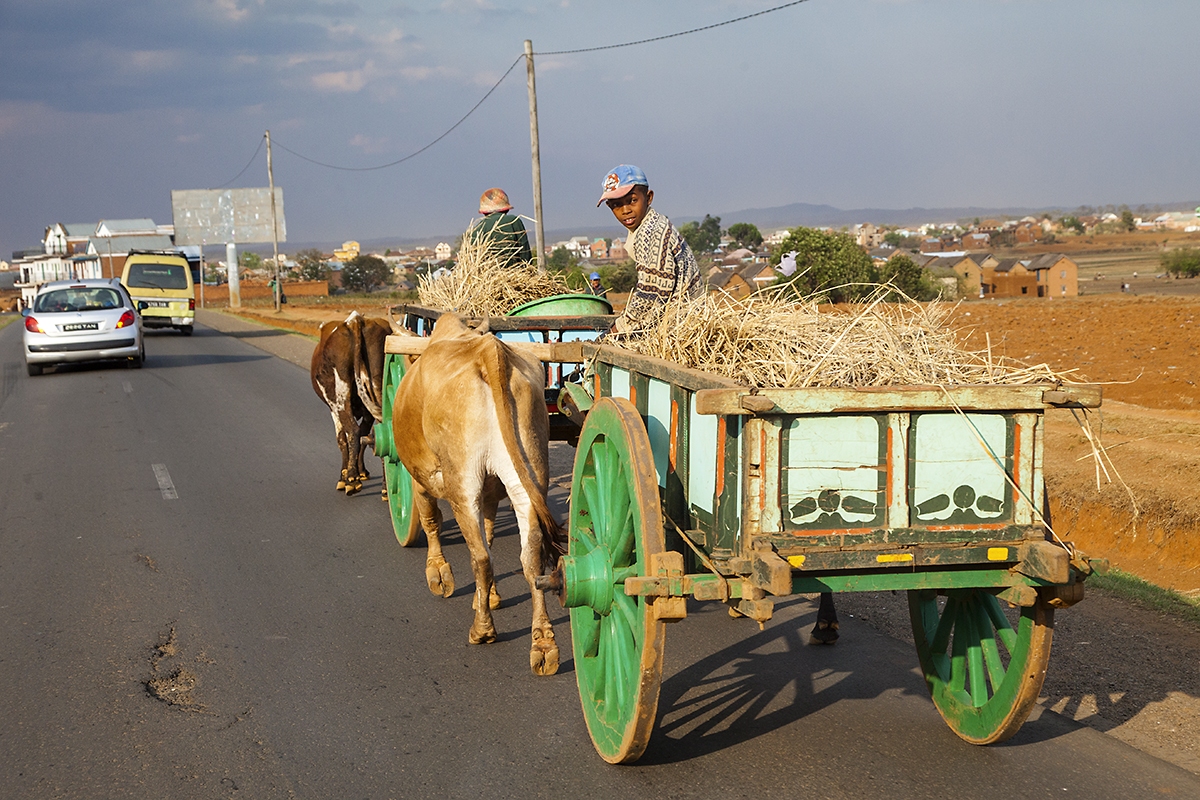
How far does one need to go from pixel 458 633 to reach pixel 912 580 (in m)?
2.89

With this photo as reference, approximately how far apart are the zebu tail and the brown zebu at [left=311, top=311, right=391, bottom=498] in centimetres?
397

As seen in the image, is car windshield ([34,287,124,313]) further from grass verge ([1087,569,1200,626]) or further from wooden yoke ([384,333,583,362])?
grass verge ([1087,569,1200,626])

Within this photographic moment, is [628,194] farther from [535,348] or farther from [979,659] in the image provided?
[979,659]

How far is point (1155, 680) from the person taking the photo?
15.5 feet

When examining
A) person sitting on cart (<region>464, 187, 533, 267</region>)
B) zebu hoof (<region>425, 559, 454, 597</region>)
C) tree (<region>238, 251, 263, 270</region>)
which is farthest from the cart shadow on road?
tree (<region>238, 251, 263, 270</region>)

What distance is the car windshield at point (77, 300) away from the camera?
19.8 meters

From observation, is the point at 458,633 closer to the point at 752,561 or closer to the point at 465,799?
the point at 465,799

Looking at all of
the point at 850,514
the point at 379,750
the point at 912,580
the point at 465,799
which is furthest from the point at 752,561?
the point at 379,750

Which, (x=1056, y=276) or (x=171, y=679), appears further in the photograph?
(x=1056, y=276)

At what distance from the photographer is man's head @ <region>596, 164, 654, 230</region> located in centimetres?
551

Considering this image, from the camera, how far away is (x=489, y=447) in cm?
516

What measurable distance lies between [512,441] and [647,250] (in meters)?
1.24

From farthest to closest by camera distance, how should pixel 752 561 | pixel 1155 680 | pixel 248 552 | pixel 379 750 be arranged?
pixel 248 552 < pixel 1155 680 < pixel 379 750 < pixel 752 561

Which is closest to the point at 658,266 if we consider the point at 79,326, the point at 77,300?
the point at 79,326
